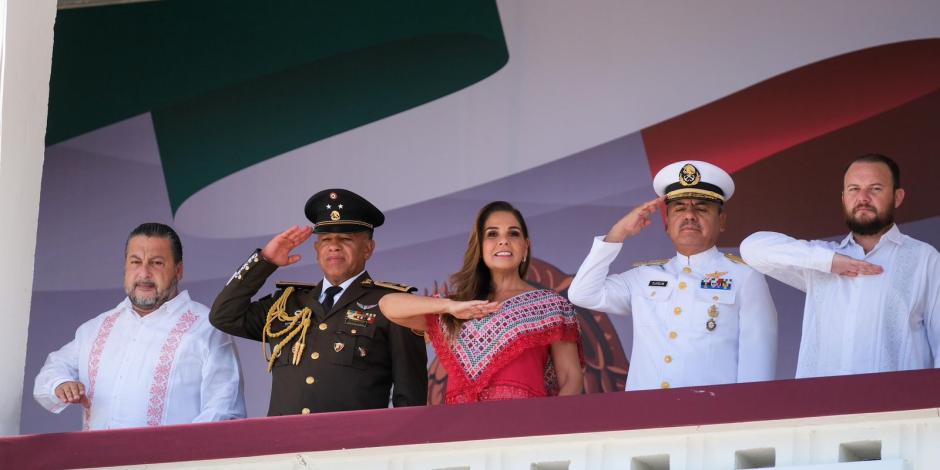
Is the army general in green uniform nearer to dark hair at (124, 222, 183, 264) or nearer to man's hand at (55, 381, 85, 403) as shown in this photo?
dark hair at (124, 222, 183, 264)

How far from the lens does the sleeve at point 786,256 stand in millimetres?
5719

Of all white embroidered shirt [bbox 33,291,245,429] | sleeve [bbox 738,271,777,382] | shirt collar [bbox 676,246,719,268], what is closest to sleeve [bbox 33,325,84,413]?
white embroidered shirt [bbox 33,291,245,429]

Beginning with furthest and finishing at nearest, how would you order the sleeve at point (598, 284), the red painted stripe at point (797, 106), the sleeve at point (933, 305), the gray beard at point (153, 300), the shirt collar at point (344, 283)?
1. the red painted stripe at point (797, 106)
2. the gray beard at point (153, 300)
3. the shirt collar at point (344, 283)
4. the sleeve at point (598, 284)
5. the sleeve at point (933, 305)

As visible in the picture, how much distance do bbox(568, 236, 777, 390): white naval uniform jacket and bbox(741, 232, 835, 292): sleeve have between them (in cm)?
17

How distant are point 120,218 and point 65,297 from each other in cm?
48

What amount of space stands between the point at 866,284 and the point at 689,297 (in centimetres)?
64

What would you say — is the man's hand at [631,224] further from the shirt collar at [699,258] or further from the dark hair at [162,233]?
the dark hair at [162,233]

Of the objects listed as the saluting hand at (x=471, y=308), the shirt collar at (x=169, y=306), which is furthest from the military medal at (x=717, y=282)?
the shirt collar at (x=169, y=306)

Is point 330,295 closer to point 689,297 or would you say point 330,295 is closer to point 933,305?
point 689,297

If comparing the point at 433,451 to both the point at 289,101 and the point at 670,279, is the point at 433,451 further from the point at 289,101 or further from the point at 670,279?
the point at 289,101

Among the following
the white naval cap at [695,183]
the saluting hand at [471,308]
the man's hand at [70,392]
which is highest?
the white naval cap at [695,183]

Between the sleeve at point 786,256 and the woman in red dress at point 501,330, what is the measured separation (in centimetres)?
66

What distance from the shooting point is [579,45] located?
27.0ft

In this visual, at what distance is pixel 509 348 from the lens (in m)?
5.80
